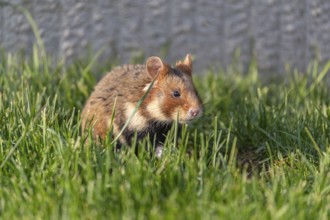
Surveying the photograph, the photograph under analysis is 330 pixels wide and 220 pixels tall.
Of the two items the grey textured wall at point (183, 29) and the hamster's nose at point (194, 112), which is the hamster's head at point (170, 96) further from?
the grey textured wall at point (183, 29)

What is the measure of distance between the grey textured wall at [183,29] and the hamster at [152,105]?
2077mm

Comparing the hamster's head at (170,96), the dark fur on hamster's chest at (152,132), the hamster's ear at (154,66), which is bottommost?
the dark fur on hamster's chest at (152,132)

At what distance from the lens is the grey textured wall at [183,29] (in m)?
7.28

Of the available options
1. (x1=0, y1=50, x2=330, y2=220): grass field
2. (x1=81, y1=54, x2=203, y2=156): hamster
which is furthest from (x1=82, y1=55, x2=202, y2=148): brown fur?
(x1=0, y1=50, x2=330, y2=220): grass field

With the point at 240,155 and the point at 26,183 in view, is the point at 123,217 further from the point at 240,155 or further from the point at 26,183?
the point at 240,155

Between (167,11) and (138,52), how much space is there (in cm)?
51

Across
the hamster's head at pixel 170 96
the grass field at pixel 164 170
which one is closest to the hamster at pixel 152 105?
the hamster's head at pixel 170 96

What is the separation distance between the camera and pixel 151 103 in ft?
17.3

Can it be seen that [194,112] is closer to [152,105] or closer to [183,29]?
[152,105]

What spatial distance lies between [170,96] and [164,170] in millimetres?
917

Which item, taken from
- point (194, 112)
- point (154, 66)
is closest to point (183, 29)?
point (154, 66)

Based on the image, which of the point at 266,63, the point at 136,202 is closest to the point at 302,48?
the point at 266,63

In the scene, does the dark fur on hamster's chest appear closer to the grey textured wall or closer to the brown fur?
the brown fur

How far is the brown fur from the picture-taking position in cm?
520
